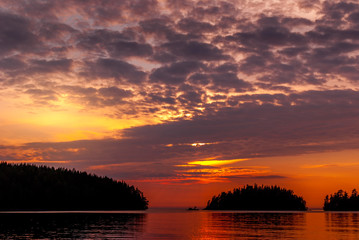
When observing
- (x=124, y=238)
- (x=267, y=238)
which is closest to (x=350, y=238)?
(x=267, y=238)

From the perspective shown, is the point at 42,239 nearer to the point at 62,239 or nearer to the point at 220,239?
the point at 62,239

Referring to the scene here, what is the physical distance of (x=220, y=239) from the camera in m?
86.8

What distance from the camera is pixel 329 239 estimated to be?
87500 millimetres

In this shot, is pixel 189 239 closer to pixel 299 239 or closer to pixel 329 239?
pixel 299 239

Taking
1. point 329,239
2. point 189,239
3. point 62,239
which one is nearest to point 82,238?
point 62,239

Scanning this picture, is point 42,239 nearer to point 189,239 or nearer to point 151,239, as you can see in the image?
point 151,239

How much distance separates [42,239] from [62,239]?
151 inches

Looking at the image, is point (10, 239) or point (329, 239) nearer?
point (10, 239)

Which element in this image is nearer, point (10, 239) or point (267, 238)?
point (10, 239)

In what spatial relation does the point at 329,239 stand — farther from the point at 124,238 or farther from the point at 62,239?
the point at 62,239

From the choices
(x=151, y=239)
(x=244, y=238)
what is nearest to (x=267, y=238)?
(x=244, y=238)

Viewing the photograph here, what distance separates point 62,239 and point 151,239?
17.7m

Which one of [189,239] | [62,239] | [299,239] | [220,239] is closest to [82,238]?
[62,239]

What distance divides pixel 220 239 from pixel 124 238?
19.5 m
